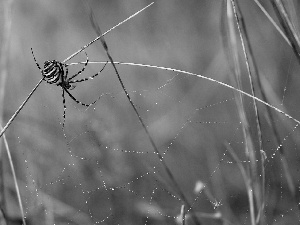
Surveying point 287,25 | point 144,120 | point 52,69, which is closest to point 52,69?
point 52,69

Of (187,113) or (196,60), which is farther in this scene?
(196,60)

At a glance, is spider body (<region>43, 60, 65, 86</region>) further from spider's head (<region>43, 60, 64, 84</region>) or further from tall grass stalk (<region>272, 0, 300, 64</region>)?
tall grass stalk (<region>272, 0, 300, 64</region>)

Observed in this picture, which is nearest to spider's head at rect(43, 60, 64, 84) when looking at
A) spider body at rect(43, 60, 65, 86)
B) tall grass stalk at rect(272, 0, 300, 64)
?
spider body at rect(43, 60, 65, 86)

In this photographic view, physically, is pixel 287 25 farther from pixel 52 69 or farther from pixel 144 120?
pixel 144 120

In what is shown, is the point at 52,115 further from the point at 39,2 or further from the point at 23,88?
the point at 39,2

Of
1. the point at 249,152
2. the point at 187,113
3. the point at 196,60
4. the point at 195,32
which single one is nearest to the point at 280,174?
the point at 187,113

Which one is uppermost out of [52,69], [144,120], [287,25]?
[144,120]

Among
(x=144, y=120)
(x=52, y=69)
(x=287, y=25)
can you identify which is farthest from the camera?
(x=144, y=120)

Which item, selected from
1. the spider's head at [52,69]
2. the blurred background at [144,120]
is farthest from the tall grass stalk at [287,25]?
the spider's head at [52,69]

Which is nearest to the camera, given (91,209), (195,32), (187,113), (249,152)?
(249,152)
